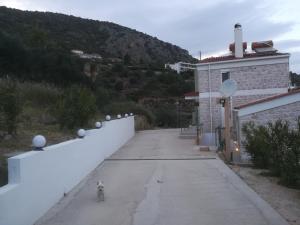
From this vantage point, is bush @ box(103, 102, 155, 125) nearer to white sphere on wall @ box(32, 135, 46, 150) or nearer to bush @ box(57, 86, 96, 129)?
bush @ box(57, 86, 96, 129)

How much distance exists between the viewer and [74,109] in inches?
650

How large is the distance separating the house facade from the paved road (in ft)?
44.3

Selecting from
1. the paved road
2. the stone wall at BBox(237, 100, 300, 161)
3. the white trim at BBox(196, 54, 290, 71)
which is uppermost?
the white trim at BBox(196, 54, 290, 71)

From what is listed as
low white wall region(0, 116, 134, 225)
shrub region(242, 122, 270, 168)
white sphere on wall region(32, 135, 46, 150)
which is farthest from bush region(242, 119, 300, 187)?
white sphere on wall region(32, 135, 46, 150)

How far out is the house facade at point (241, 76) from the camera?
27.2m

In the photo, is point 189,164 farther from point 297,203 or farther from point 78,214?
point 78,214

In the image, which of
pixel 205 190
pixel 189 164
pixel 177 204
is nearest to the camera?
pixel 177 204

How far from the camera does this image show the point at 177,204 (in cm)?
863

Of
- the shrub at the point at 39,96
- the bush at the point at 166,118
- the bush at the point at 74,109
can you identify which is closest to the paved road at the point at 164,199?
the bush at the point at 74,109

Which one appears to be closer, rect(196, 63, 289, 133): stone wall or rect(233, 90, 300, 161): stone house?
rect(233, 90, 300, 161): stone house

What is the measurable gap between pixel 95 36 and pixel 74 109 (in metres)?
56.8

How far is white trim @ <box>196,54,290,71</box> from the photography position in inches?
1067

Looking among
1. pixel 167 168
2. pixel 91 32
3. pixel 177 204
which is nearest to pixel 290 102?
pixel 167 168

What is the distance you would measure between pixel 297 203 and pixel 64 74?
A: 92.8ft
